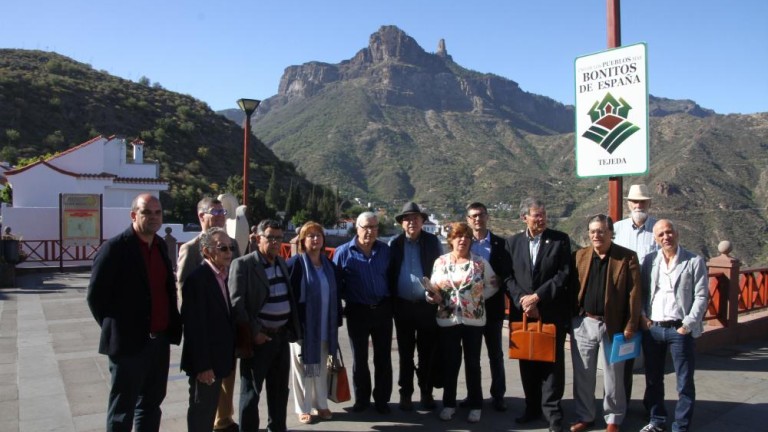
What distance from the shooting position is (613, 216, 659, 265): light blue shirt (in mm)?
5805

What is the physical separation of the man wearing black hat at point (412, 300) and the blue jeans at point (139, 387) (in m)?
1.93

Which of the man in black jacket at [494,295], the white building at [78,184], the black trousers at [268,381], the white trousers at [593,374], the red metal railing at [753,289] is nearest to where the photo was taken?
the black trousers at [268,381]

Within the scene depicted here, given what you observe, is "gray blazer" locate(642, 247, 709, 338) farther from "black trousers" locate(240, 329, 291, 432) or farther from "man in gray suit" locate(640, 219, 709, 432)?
"black trousers" locate(240, 329, 291, 432)

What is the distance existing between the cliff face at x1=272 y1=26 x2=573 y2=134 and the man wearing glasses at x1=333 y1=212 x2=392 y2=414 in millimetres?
119225

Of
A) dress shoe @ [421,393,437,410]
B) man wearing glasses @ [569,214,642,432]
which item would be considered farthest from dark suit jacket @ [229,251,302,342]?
man wearing glasses @ [569,214,642,432]

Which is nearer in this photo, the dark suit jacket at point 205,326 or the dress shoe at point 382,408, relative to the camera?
the dark suit jacket at point 205,326

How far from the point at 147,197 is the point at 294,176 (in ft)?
164

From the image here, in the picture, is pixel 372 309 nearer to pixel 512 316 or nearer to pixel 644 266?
pixel 512 316

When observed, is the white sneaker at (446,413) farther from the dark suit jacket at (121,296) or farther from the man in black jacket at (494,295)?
the dark suit jacket at (121,296)

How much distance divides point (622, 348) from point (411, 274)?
5.54ft

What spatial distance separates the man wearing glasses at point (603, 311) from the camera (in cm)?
449

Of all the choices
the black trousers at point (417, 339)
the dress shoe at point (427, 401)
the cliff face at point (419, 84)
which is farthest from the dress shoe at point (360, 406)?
the cliff face at point (419, 84)

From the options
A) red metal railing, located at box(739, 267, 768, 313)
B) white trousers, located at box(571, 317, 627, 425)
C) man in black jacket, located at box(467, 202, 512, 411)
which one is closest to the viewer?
white trousers, located at box(571, 317, 627, 425)

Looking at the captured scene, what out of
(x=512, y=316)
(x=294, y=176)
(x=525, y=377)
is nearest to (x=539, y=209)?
(x=512, y=316)
